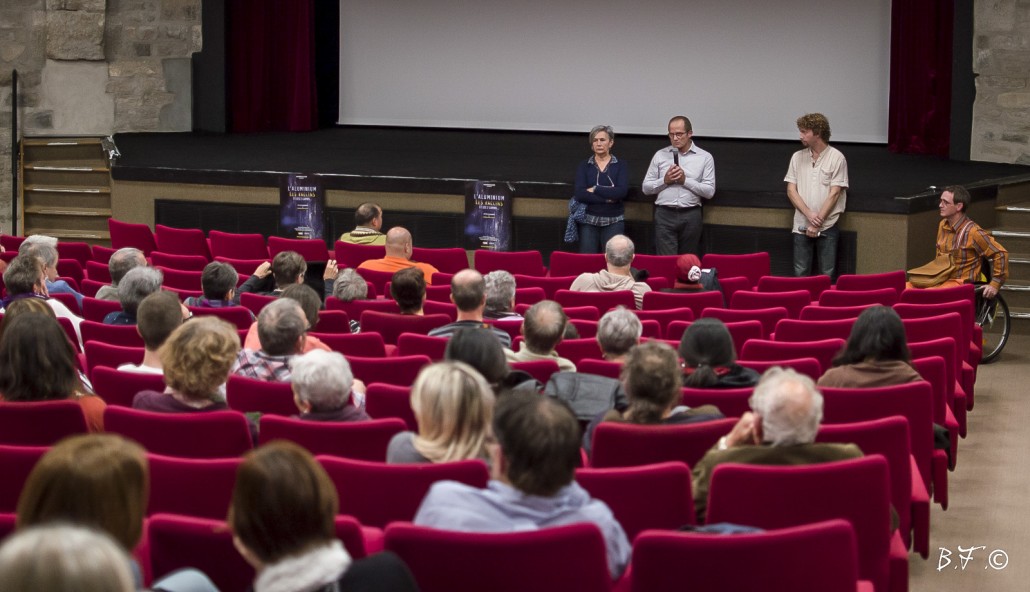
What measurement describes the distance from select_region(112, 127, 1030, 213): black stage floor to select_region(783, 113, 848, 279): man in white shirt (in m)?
0.24

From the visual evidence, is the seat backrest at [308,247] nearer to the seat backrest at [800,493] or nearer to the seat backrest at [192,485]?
the seat backrest at [192,485]

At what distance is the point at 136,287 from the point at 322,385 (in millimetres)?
2056

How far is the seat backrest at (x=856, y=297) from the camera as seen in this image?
6516 mm

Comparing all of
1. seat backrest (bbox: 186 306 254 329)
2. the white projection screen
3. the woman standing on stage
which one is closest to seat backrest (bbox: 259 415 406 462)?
seat backrest (bbox: 186 306 254 329)

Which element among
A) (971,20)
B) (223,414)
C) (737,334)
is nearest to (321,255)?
(737,334)

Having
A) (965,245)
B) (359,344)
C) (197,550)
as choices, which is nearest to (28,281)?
(359,344)

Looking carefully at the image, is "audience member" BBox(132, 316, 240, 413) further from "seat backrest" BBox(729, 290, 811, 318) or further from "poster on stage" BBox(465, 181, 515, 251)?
"poster on stage" BBox(465, 181, 515, 251)

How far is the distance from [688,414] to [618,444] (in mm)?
303

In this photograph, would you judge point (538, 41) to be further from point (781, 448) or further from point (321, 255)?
point (781, 448)

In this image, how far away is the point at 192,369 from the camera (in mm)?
3793

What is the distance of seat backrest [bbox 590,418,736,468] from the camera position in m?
3.42

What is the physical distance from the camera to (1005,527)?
498 centimetres

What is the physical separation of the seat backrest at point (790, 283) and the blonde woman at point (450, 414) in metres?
4.08

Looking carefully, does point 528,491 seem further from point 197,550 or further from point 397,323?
point 397,323
